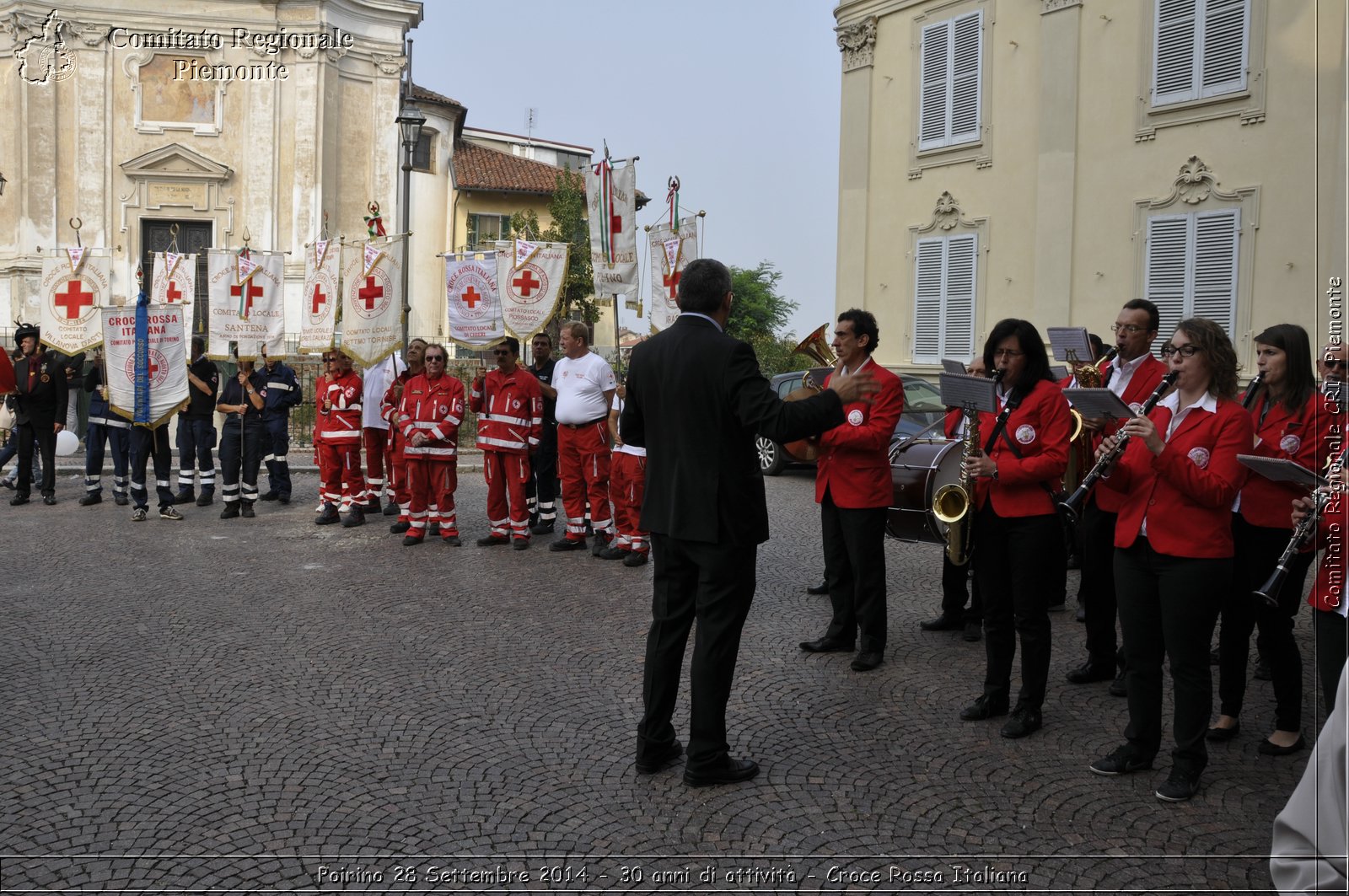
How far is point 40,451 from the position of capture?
13797 millimetres

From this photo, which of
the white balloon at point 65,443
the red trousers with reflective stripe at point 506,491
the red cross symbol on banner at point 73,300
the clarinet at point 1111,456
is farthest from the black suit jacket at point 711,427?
the white balloon at point 65,443

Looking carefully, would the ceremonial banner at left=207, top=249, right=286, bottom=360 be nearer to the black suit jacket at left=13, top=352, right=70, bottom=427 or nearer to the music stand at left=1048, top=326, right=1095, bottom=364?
the black suit jacket at left=13, top=352, right=70, bottom=427

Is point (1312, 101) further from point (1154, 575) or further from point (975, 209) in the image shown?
point (1154, 575)

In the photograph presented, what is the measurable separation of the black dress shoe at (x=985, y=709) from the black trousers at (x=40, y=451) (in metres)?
12.0

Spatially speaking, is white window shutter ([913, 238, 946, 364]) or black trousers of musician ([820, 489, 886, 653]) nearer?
black trousers of musician ([820, 489, 886, 653])

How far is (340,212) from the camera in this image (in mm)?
33875

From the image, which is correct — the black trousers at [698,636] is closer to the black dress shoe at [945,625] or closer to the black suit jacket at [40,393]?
the black dress shoe at [945,625]

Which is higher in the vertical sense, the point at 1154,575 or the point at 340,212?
the point at 340,212

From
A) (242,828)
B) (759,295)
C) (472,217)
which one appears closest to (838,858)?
(242,828)

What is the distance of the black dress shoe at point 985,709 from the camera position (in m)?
5.55

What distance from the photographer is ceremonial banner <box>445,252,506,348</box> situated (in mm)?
12023

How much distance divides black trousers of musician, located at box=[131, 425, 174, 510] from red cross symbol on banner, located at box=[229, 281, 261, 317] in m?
1.74

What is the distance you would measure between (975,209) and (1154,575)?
14432mm

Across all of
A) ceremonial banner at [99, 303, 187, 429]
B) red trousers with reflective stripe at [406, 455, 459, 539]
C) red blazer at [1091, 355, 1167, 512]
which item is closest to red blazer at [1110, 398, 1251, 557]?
red blazer at [1091, 355, 1167, 512]
